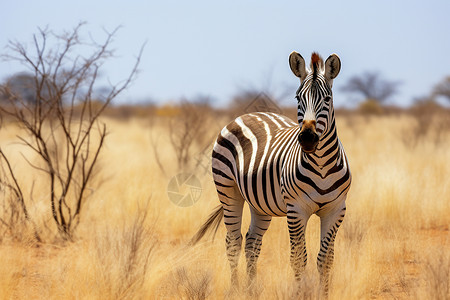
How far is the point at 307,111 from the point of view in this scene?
364cm

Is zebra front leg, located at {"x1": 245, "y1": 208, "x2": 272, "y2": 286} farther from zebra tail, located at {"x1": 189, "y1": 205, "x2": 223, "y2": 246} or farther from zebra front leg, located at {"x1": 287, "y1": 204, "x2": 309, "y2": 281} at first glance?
zebra front leg, located at {"x1": 287, "y1": 204, "x2": 309, "y2": 281}

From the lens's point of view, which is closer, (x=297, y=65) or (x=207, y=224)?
(x=297, y=65)

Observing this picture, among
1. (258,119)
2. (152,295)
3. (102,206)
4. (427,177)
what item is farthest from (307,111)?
(427,177)

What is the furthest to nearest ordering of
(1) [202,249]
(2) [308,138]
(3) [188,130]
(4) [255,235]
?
(3) [188,130] → (1) [202,249] → (4) [255,235] → (2) [308,138]

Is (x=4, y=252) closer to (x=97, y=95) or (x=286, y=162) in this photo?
(x=97, y=95)

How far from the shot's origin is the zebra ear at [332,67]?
388 cm

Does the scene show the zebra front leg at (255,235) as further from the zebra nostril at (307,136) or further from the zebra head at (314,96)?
the zebra nostril at (307,136)

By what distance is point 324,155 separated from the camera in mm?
3840

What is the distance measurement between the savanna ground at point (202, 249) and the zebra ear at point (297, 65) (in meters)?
1.37

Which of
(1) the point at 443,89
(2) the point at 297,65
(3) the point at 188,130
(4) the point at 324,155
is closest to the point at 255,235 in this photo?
(4) the point at 324,155

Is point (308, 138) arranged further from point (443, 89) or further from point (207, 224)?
point (443, 89)

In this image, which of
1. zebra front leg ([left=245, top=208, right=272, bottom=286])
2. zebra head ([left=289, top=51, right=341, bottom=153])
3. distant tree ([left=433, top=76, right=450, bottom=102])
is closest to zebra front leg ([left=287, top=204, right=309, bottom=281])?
zebra head ([left=289, top=51, right=341, bottom=153])

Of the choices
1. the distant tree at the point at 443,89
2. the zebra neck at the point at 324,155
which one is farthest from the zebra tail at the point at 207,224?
the distant tree at the point at 443,89

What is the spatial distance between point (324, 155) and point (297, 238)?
0.62 meters
